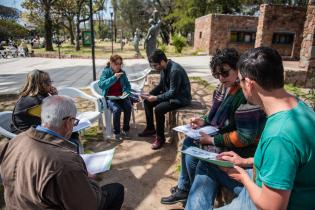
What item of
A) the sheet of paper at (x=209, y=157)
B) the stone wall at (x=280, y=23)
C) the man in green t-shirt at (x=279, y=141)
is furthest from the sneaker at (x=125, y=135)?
the stone wall at (x=280, y=23)

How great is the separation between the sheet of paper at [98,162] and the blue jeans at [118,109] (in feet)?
5.67

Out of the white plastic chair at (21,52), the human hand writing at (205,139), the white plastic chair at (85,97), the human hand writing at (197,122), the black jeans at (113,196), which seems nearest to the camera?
the black jeans at (113,196)

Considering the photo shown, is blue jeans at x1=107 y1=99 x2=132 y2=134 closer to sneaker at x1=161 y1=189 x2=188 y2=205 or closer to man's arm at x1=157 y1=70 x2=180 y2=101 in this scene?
man's arm at x1=157 y1=70 x2=180 y2=101

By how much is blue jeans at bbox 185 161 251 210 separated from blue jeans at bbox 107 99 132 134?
7.03 ft

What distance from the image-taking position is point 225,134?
2139 millimetres

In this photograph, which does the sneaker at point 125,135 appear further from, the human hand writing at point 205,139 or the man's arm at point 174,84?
the human hand writing at point 205,139

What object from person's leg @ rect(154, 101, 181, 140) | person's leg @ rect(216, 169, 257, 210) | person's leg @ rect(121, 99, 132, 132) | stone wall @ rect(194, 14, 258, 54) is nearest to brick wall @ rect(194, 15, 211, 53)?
stone wall @ rect(194, 14, 258, 54)

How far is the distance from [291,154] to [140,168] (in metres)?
2.38

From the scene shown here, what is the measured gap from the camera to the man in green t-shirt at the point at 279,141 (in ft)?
3.58

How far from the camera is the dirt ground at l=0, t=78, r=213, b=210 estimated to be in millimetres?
2716

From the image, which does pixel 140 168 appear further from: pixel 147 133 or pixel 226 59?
pixel 226 59

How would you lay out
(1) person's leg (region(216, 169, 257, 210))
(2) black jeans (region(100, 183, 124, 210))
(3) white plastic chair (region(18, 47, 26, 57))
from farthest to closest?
(3) white plastic chair (region(18, 47, 26, 57))
(2) black jeans (region(100, 183, 124, 210))
(1) person's leg (region(216, 169, 257, 210))

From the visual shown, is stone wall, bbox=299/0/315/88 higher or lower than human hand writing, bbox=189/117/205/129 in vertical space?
higher

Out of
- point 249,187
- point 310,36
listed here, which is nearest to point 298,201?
point 249,187
